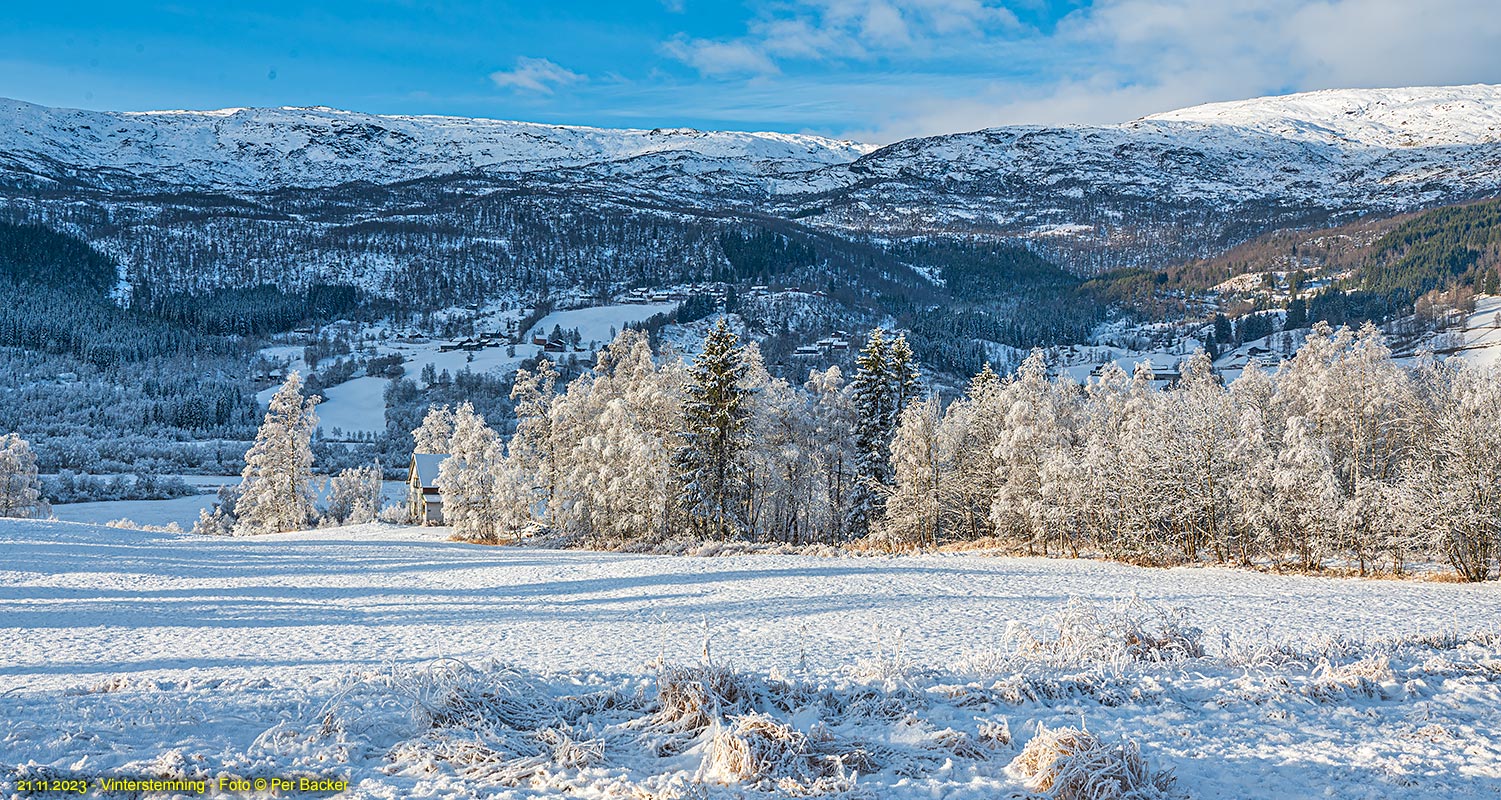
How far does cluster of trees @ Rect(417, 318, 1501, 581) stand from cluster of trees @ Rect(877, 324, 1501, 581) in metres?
Answer: 0.10

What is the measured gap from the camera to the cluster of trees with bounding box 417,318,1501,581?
2711 cm

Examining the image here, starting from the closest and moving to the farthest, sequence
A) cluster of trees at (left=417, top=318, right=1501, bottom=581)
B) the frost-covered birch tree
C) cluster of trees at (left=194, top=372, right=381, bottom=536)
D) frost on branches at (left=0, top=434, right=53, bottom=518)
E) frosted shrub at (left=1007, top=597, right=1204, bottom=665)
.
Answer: frosted shrub at (left=1007, top=597, right=1204, bottom=665) → cluster of trees at (left=417, top=318, right=1501, bottom=581) → the frost-covered birch tree → cluster of trees at (left=194, top=372, right=381, bottom=536) → frost on branches at (left=0, top=434, right=53, bottom=518)

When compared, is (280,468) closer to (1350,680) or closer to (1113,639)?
(1113,639)

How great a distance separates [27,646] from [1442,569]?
129ft

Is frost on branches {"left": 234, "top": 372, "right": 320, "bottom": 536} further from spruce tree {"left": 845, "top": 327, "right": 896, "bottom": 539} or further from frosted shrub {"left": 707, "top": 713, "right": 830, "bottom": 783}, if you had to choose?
frosted shrub {"left": 707, "top": 713, "right": 830, "bottom": 783}

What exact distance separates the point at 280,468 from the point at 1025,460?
4710 centimetres

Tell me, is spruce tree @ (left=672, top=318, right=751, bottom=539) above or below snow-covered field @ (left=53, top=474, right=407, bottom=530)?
above

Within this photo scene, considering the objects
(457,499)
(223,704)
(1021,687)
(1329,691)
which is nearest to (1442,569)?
(1329,691)

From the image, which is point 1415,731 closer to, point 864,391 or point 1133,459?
point 1133,459

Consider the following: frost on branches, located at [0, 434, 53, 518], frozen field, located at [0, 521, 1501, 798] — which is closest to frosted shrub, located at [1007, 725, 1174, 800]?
frozen field, located at [0, 521, 1501, 798]

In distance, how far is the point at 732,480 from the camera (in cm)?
3816

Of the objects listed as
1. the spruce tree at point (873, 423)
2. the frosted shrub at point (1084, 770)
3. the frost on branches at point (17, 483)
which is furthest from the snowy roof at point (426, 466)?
the frosted shrub at point (1084, 770)

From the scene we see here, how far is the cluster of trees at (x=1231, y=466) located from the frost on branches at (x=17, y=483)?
65.0 meters

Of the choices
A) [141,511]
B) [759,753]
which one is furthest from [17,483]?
[759,753]
